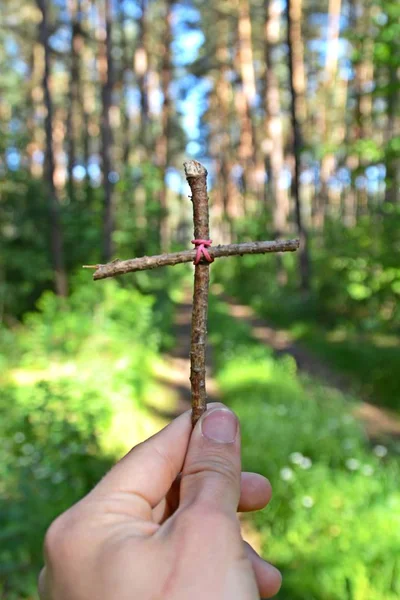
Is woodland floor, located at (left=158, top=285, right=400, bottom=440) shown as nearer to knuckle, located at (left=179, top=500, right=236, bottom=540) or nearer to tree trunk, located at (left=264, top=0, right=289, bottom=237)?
tree trunk, located at (left=264, top=0, right=289, bottom=237)

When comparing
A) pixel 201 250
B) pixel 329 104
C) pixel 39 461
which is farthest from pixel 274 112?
pixel 201 250

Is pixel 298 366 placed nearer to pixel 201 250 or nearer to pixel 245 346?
pixel 245 346

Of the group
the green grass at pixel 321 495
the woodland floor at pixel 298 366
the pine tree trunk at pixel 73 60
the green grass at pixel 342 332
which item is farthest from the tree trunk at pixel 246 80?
the green grass at pixel 321 495

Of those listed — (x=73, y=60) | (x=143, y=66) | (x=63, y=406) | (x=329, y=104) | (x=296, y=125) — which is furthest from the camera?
(x=329, y=104)

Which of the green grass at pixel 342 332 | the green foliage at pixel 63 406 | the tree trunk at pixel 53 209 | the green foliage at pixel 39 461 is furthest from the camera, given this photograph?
the tree trunk at pixel 53 209

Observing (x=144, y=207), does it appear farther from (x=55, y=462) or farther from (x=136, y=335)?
(x=55, y=462)

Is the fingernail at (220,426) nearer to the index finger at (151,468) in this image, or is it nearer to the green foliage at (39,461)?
the index finger at (151,468)
